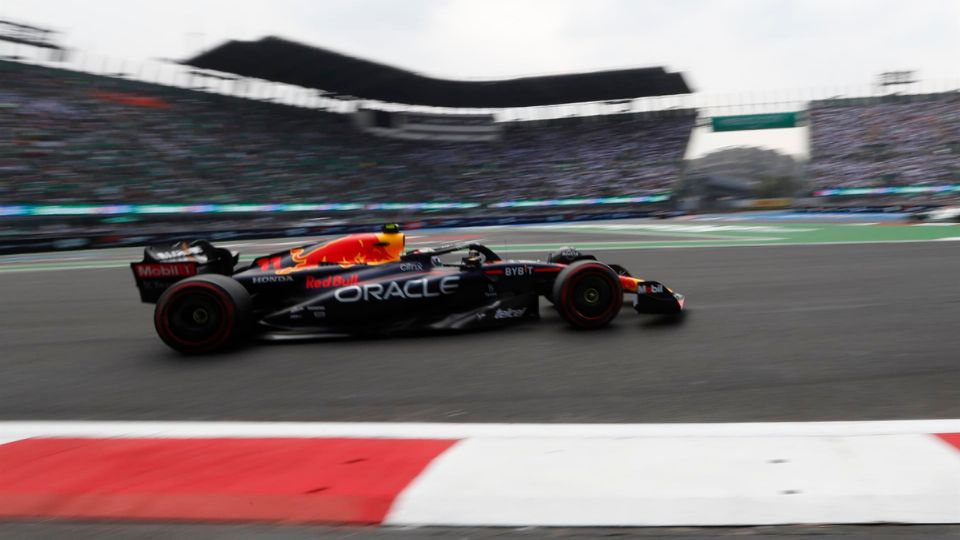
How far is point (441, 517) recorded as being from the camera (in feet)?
7.56

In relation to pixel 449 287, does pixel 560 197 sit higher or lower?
higher

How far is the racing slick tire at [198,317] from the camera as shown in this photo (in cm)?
503

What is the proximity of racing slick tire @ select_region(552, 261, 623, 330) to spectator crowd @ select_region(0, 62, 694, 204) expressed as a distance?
2512 cm

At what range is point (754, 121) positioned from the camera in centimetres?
4425

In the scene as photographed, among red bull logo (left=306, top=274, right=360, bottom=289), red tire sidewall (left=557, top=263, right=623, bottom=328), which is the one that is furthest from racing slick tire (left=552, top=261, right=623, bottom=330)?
red bull logo (left=306, top=274, right=360, bottom=289)

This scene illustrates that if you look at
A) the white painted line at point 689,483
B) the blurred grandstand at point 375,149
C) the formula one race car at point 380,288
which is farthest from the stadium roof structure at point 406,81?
the white painted line at point 689,483

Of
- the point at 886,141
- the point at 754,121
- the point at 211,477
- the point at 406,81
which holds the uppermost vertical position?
the point at 406,81

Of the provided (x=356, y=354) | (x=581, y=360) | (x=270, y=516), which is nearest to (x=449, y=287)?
(x=356, y=354)

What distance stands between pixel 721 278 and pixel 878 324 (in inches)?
127

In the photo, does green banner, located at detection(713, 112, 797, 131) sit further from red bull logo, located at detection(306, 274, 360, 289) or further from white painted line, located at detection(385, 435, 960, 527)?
white painted line, located at detection(385, 435, 960, 527)

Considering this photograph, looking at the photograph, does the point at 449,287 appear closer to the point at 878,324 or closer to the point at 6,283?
the point at 878,324

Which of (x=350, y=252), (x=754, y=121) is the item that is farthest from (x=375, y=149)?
(x=350, y=252)

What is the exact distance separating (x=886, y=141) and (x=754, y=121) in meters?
8.03

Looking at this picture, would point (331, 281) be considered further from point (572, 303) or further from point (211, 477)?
point (211, 477)
